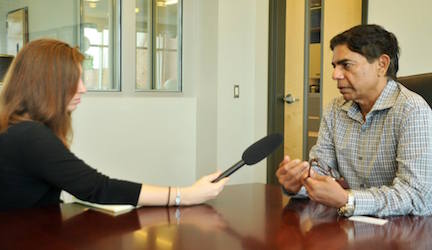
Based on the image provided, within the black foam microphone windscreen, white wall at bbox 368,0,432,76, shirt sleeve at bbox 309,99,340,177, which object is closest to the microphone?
the black foam microphone windscreen

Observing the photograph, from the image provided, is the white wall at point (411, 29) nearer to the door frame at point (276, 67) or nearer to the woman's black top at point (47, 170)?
the door frame at point (276, 67)

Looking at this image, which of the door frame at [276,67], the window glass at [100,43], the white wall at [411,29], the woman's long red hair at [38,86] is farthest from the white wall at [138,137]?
the woman's long red hair at [38,86]

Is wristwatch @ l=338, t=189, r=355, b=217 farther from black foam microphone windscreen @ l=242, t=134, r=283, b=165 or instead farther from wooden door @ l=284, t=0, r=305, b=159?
wooden door @ l=284, t=0, r=305, b=159

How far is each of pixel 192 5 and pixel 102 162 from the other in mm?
1569

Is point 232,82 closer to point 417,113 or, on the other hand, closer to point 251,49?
point 251,49

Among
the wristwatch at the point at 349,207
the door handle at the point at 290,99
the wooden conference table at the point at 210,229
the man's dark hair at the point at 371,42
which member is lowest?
the wooden conference table at the point at 210,229

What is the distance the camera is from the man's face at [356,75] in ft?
6.02

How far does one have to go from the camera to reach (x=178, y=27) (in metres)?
4.23

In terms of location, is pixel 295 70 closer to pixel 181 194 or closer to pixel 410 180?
pixel 410 180

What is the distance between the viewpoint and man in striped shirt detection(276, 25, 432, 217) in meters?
1.47

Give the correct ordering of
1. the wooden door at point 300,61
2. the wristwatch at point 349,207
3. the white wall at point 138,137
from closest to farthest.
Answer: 1. the wristwatch at point 349,207
2. the white wall at point 138,137
3. the wooden door at point 300,61

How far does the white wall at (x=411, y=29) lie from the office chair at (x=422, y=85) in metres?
1.19

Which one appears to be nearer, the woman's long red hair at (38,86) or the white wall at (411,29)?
the woman's long red hair at (38,86)

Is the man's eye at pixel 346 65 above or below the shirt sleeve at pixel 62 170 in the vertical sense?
above
